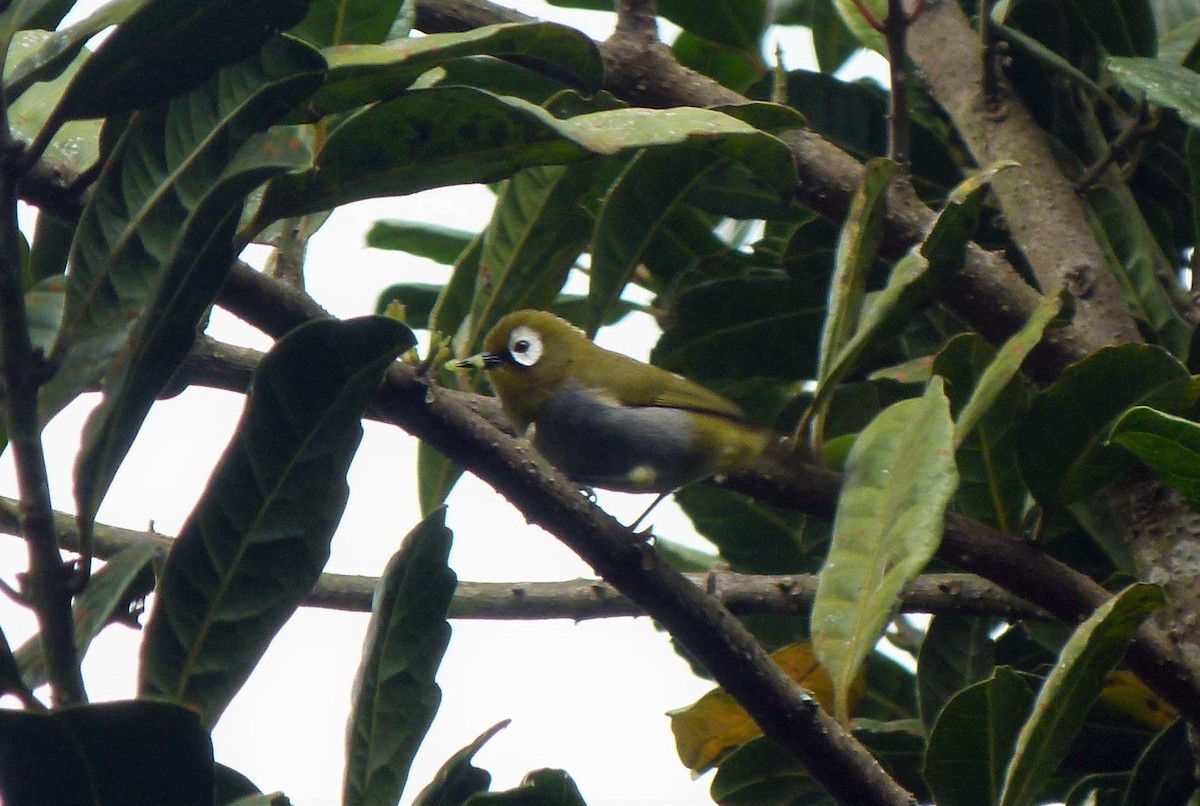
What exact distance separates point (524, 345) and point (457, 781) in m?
1.96

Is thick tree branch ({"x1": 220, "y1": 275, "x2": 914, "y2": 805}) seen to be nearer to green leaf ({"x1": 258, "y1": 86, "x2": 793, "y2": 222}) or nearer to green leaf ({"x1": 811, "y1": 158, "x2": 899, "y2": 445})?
green leaf ({"x1": 258, "y1": 86, "x2": 793, "y2": 222})

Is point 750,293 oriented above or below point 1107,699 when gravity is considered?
above

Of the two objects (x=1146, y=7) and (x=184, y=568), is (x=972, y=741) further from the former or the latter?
(x=1146, y=7)

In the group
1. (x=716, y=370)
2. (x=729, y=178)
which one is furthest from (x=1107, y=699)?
(x=729, y=178)

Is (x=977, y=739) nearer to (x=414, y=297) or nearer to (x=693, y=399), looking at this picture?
(x=693, y=399)

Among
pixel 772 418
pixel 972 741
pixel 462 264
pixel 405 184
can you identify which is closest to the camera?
pixel 405 184

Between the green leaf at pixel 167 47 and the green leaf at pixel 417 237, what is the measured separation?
208 centimetres

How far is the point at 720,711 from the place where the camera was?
1.97 m

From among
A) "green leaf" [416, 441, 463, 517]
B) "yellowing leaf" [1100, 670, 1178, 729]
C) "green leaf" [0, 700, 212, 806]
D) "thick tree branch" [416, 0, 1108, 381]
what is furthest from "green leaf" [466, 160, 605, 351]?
"green leaf" [0, 700, 212, 806]

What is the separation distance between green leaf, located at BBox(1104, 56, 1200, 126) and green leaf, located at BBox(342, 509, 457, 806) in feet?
4.58

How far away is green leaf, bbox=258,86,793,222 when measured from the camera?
1144 mm

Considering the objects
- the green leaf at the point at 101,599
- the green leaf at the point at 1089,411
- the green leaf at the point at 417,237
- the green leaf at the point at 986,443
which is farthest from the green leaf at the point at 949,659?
the green leaf at the point at 417,237

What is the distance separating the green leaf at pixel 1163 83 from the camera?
1938mm

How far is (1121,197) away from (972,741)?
1.28m
